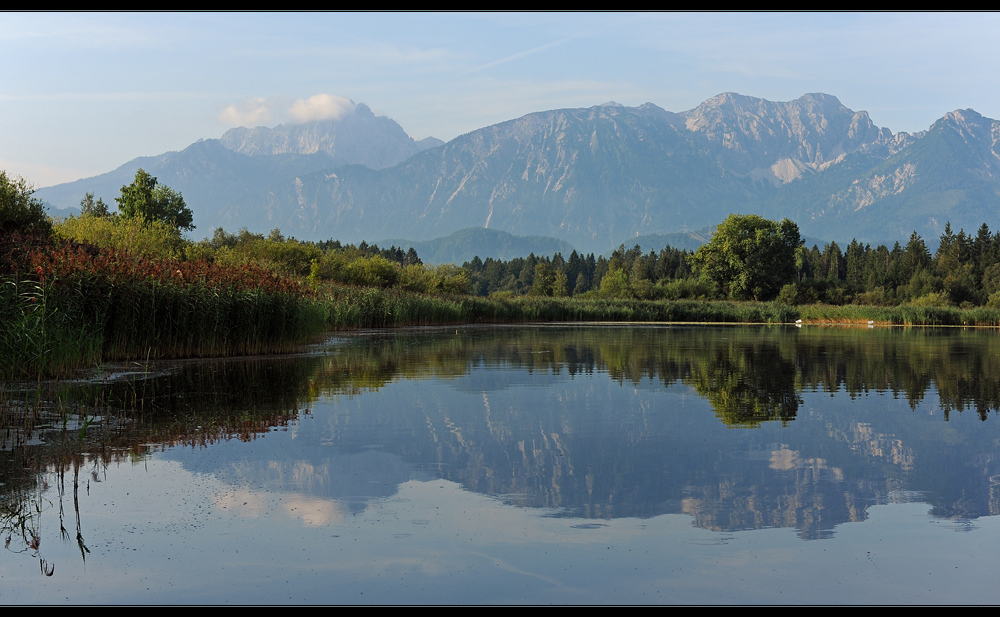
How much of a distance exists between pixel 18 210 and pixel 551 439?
23489 millimetres

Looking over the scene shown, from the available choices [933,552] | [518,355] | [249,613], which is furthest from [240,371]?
[933,552]

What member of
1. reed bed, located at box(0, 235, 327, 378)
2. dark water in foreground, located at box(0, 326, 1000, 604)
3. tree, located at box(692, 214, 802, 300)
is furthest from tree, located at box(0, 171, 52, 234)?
tree, located at box(692, 214, 802, 300)

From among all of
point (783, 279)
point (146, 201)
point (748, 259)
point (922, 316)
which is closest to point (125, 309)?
point (922, 316)

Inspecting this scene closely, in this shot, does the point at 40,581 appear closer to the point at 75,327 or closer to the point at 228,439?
the point at 228,439

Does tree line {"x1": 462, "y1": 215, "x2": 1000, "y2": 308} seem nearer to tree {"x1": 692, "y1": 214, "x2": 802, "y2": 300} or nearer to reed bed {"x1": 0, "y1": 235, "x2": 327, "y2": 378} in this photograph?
tree {"x1": 692, "y1": 214, "x2": 802, "y2": 300}

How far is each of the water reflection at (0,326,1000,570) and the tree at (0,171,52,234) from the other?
423 inches

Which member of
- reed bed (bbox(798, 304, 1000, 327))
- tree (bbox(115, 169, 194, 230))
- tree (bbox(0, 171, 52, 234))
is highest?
tree (bbox(115, 169, 194, 230))

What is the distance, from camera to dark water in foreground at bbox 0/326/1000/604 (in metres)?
5.40

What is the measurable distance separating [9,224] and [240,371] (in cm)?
1230

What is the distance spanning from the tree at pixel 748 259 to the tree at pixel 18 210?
80334mm

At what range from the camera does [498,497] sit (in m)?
7.60

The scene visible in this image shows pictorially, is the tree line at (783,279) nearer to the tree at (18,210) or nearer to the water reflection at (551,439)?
the tree at (18,210)

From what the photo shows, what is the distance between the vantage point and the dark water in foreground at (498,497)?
5.40 metres

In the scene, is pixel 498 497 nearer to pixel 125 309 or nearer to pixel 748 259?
pixel 125 309
